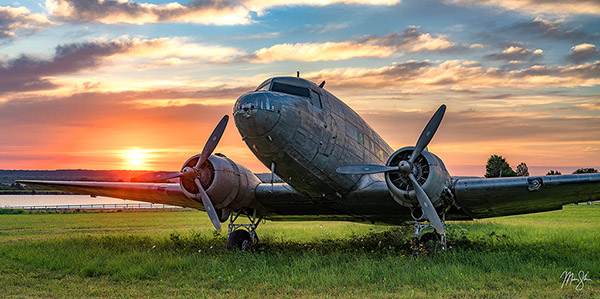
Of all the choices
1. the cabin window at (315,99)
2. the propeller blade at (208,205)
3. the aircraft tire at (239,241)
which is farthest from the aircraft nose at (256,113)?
the aircraft tire at (239,241)

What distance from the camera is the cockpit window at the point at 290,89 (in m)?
12.8

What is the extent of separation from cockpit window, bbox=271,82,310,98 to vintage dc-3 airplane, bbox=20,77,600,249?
3 cm

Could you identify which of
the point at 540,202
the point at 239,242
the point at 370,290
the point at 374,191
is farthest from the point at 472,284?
the point at 239,242

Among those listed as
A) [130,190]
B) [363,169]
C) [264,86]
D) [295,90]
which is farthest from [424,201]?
[130,190]

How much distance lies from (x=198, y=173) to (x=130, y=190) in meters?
4.36

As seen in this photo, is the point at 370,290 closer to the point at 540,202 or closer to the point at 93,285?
the point at 93,285

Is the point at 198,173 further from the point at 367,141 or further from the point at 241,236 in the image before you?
the point at 367,141

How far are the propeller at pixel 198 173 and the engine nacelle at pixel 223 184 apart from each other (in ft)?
0.54

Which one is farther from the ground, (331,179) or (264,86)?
(264,86)

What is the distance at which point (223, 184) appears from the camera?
580 inches

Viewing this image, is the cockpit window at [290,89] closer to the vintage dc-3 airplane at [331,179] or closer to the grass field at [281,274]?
the vintage dc-3 airplane at [331,179]

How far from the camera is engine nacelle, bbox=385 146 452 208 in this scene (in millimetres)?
12586

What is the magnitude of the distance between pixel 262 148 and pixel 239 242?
200 inches

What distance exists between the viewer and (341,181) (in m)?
13.9
